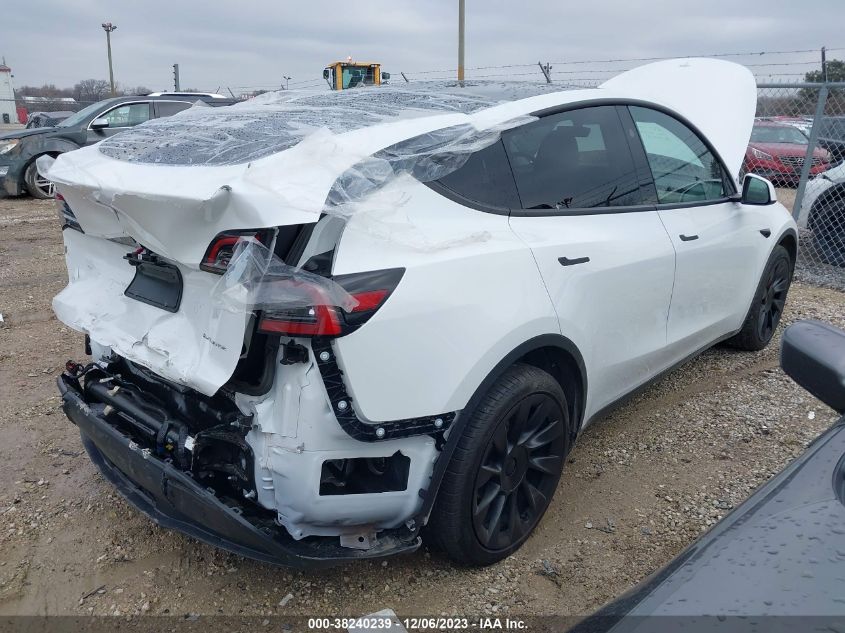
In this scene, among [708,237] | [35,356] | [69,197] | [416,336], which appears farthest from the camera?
[35,356]

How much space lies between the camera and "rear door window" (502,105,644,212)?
262cm

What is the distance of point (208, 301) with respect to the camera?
2107 millimetres

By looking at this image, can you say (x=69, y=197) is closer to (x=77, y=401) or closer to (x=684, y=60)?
(x=77, y=401)

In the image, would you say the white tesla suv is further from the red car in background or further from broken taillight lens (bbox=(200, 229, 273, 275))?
the red car in background

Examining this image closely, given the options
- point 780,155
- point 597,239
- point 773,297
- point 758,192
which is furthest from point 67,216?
point 780,155

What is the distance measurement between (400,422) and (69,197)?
1.48 m

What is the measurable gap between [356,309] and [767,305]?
3777 millimetres

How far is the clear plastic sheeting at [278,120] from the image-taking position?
90.9 inches

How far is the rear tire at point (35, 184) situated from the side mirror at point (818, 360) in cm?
1142

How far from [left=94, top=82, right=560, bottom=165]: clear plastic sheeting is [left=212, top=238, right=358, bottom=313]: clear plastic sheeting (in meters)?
0.38

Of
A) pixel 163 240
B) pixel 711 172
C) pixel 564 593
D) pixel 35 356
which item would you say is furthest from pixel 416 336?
pixel 35 356

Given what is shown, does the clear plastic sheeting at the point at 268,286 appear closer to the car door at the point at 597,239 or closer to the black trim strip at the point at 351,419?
the black trim strip at the point at 351,419

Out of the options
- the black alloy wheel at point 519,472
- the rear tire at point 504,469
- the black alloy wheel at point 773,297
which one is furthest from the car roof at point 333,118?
the black alloy wheel at point 773,297

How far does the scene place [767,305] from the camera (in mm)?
4711
